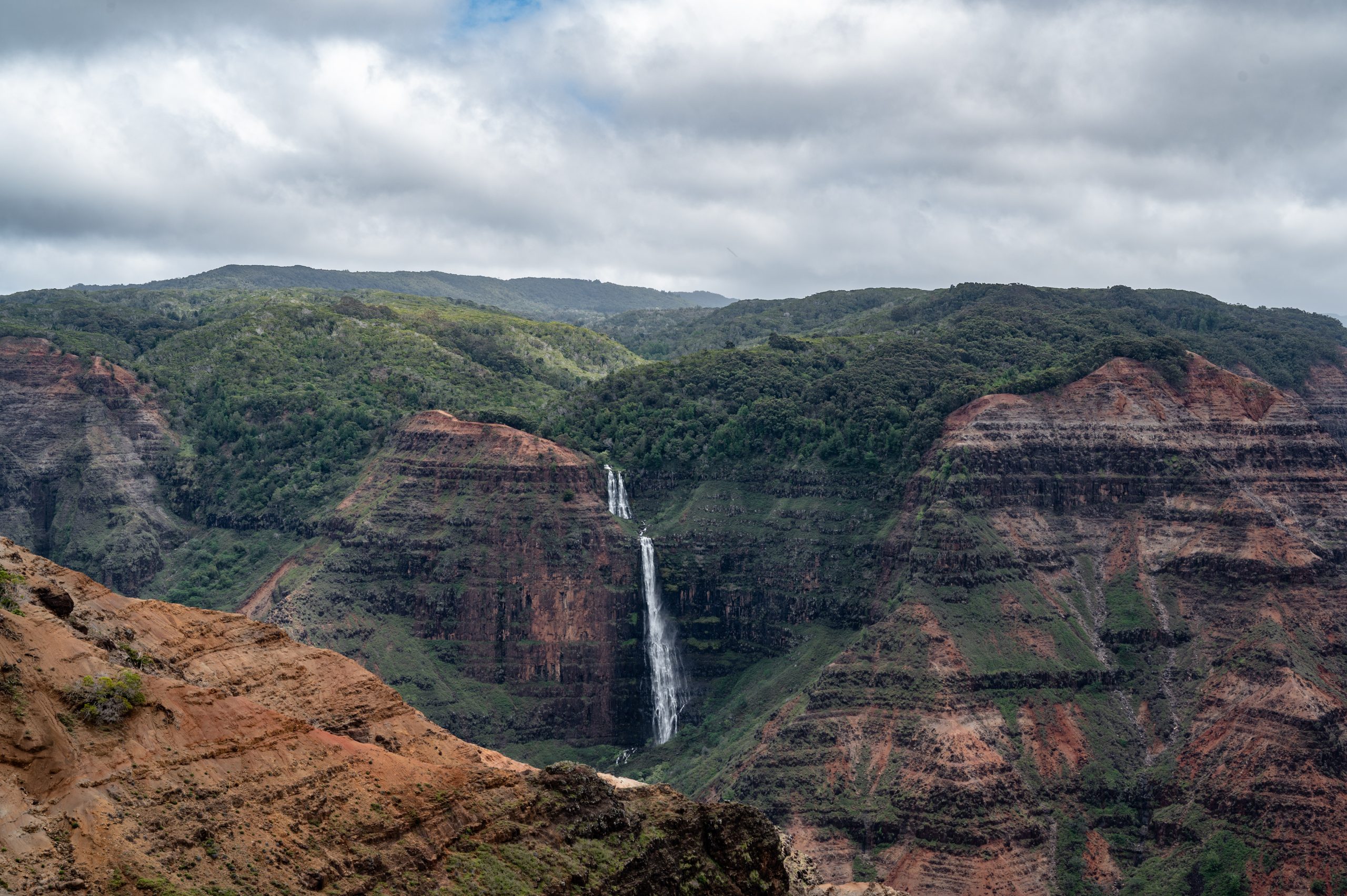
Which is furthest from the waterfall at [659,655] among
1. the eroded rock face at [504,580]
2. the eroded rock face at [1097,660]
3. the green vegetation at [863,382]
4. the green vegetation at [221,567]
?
the green vegetation at [221,567]

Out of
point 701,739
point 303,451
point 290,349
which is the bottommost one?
point 701,739

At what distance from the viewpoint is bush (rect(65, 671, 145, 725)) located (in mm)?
40688

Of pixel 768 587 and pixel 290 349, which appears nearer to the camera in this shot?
pixel 768 587

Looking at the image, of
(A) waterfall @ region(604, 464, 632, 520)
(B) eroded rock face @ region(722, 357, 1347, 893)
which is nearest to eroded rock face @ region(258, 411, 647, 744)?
(A) waterfall @ region(604, 464, 632, 520)

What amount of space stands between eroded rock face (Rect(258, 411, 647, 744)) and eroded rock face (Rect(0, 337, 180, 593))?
31.9 meters

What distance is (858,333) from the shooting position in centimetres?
19738

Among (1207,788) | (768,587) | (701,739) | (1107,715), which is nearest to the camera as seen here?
(1207,788)

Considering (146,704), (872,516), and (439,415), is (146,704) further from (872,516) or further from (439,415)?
(439,415)

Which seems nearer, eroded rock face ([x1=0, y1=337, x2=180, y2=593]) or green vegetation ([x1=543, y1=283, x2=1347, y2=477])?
green vegetation ([x1=543, y1=283, x2=1347, y2=477])

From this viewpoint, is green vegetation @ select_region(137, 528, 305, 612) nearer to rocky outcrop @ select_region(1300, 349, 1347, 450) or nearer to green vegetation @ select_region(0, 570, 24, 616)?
green vegetation @ select_region(0, 570, 24, 616)

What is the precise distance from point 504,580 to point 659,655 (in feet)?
56.4

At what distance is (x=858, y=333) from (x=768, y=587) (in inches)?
2515

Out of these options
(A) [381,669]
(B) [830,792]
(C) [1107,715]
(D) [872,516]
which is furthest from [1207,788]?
(A) [381,669]

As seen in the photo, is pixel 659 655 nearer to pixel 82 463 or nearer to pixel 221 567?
pixel 221 567
